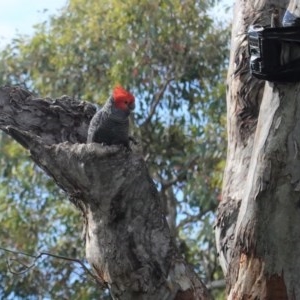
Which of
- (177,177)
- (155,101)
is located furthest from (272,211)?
(155,101)

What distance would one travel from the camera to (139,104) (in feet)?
28.0

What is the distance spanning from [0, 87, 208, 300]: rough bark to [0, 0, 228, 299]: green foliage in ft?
Result: 16.3

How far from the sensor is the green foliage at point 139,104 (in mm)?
8328

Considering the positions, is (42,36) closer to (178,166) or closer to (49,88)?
(49,88)

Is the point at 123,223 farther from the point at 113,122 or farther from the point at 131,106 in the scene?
the point at 131,106

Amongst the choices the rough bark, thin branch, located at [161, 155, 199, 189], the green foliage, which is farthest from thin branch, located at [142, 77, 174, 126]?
the rough bark

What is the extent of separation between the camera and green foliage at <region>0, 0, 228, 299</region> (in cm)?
833

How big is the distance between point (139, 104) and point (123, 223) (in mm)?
5498

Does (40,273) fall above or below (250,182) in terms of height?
above

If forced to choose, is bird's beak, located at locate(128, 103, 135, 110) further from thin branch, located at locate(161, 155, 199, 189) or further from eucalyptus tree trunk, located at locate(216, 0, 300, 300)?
thin branch, located at locate(161, 155, 199, 189)

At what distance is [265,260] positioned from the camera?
114 inches

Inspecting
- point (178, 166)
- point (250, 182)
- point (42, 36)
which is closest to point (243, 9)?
point (250, 182)

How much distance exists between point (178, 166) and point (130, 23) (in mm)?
1458

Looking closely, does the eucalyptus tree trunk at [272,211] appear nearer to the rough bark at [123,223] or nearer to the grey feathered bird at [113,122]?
the rough bark at [123,223]
